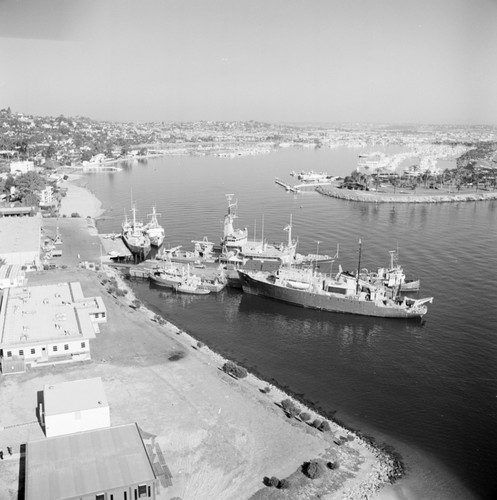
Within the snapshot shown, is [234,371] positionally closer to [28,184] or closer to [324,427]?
[324,427]

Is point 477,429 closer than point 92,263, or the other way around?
point 477,429

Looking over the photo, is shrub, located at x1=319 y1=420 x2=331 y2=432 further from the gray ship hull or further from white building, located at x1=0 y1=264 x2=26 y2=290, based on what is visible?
white building, located at x1=0 y1=264 x2=26 y2=290

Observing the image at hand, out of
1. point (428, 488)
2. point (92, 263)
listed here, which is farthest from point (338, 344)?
point (92, 263)

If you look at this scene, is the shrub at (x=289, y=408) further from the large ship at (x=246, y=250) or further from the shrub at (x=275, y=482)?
the large ship at (x=246, y=250)

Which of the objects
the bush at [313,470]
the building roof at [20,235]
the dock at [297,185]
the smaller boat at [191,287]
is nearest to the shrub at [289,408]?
the bush at [313,470]

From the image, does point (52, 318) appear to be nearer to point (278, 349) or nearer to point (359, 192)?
point (278, 349)

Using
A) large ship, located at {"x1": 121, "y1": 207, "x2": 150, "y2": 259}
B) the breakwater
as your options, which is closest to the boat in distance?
large ship, located at {"x1": 121, "y1": 207, "x2": 150, "y2": 259}
